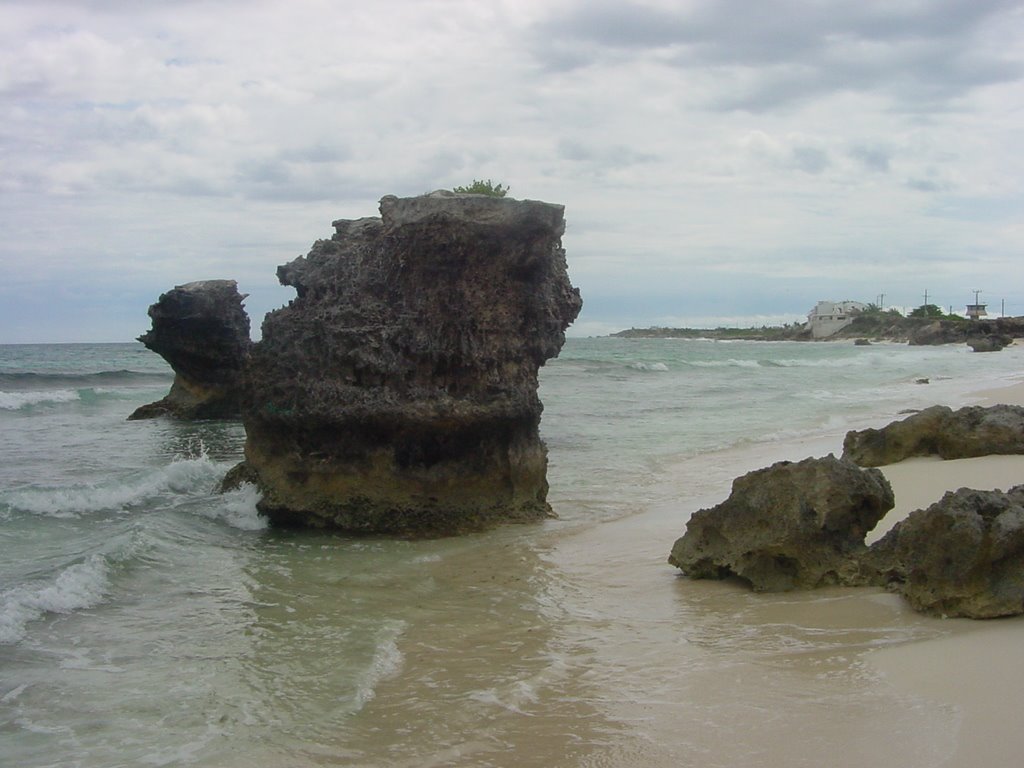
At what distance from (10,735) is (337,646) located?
2005 millimetres

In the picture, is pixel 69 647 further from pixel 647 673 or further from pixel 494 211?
pixel 494 211

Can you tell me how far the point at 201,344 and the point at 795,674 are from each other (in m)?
20.1

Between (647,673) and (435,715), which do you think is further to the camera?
(647,673)

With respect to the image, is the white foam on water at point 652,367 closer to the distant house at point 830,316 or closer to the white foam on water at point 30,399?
the white foam on water at point 30,399

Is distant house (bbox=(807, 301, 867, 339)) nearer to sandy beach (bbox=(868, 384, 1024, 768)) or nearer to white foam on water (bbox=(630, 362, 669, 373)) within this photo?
white foam on water (bbox=(630, 362, 669, 373))

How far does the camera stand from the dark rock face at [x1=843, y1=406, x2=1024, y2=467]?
1095 cm

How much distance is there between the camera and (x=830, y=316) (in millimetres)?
117875

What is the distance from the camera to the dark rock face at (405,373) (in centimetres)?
1015

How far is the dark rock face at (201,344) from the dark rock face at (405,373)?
42.3 feet

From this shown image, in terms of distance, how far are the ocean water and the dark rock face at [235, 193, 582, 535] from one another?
22.9 inches

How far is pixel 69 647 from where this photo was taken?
6.58m

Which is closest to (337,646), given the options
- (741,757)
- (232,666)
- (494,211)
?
(232,666)

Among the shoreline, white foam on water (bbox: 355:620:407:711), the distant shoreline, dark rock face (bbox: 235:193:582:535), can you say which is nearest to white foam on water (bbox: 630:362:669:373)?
the distant shoreline

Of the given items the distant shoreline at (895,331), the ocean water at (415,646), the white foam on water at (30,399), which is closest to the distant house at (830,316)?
the distant shoreline at (895,331)
